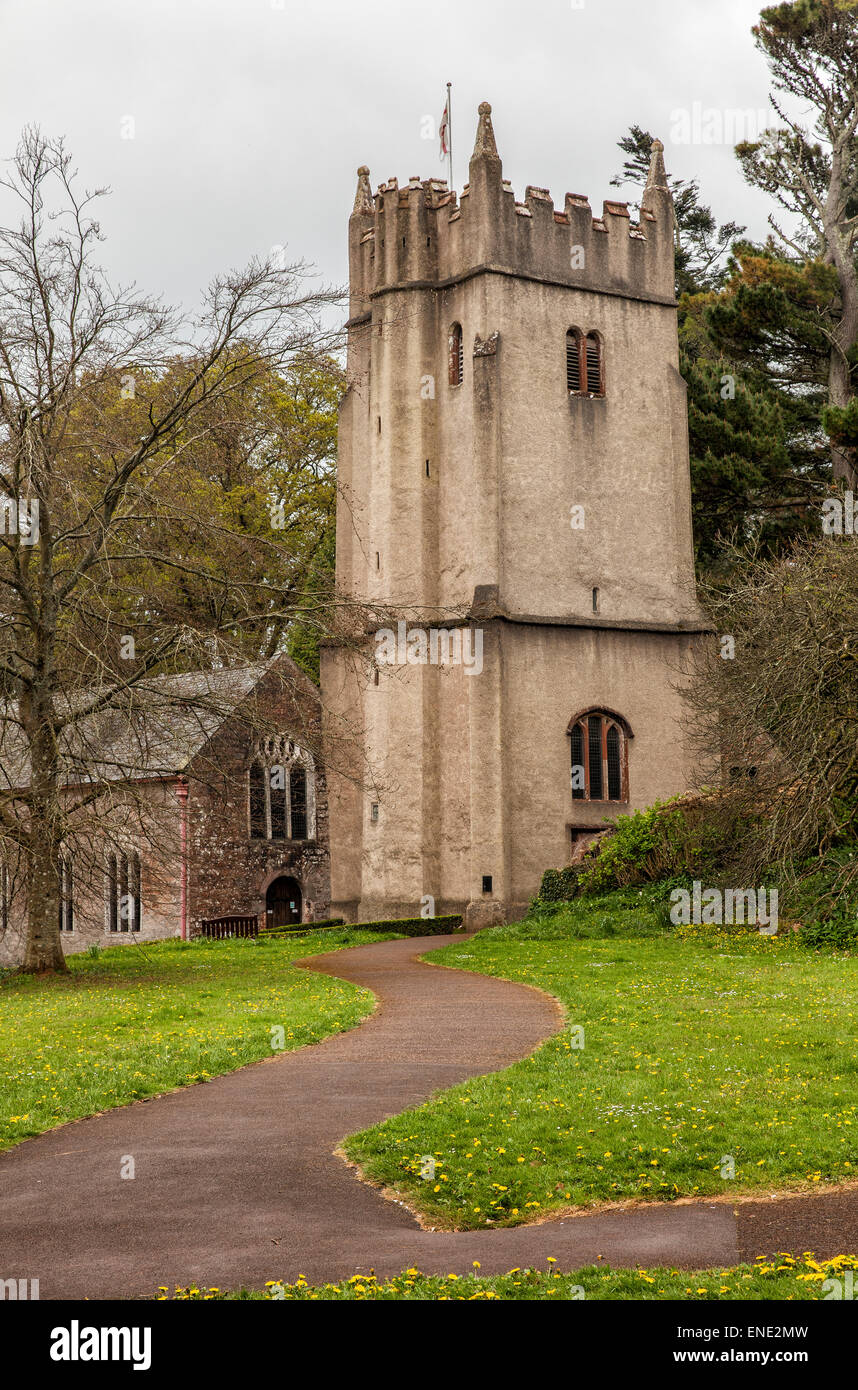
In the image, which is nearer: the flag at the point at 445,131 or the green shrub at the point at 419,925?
the green shrub at the point at 419,925

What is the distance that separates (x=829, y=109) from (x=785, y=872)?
29.5 meters

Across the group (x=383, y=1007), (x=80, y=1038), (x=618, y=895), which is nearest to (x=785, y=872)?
(x=618, y=895)

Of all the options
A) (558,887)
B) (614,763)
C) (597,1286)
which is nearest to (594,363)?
(614,763)

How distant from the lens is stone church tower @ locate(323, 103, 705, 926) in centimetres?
3419

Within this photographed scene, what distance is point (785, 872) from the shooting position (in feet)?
77.4

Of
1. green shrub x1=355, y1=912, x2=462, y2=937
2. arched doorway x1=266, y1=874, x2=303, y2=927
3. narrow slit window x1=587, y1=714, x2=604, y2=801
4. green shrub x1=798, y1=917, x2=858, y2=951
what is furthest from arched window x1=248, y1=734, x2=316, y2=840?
green shrub x1=798, y1=917, x2=858, y2=951

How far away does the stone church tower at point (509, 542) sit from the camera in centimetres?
3419

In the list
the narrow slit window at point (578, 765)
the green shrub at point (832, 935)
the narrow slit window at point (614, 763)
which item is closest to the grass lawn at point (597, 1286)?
the green shrub at point (832, 935)

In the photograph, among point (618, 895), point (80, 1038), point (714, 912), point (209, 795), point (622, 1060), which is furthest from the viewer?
point (209, 795)

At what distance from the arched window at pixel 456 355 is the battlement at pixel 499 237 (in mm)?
1315

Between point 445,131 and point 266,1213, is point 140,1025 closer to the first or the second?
point 266,1213

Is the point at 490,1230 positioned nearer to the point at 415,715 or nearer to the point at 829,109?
the point at 415,715

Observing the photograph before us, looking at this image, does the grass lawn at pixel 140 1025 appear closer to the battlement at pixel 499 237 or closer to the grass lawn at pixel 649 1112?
the grass lawn at pixel 649 1112

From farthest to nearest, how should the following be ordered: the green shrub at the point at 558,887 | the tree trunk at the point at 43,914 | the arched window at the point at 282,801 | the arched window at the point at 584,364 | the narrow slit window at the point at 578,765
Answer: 1. the arched window at the point at 282,801
2. the arched window at the point at 584,364
3. the narrow slit window at the point at 578,765
4. the green shrub at the point at 558,887
5. the tree trunk at the point at 43,914
